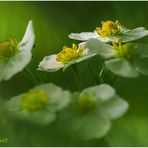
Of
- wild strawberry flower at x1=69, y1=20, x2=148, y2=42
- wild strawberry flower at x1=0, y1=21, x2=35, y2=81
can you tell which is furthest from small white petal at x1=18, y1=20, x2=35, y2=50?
wild strawberry flower at x1=69, y1=20, x2=148, y2=42

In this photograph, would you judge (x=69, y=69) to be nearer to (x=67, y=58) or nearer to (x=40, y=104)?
(x=67, y=58)

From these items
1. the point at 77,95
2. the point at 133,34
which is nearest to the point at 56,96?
the point at 77,95

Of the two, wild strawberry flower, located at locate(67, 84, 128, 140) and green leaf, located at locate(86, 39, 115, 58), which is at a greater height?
green leaf, located at locate(86, 39, 115, 58)

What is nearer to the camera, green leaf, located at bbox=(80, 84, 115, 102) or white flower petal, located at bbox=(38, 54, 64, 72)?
green leaf, located at bbox=(80, 84, 115, 102)

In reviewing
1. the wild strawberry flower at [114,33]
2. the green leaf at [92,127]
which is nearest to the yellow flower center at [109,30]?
the wild strawberry flower at [114,33]

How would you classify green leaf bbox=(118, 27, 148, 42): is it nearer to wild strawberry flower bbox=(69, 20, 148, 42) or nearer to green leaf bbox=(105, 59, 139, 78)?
wild strawberry flower bbox=(69, 20, 148, 42)
